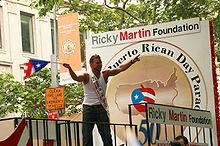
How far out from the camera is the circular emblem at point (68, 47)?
14.4 metres

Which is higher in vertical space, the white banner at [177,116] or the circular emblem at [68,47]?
the circular emblem at [68,47]

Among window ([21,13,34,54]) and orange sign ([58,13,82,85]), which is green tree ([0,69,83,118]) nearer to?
orange sign ([58,13,82,85])

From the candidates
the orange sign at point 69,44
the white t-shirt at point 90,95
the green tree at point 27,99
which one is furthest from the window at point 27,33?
the white t-shirt at point 90,95

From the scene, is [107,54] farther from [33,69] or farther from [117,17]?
[117,17]

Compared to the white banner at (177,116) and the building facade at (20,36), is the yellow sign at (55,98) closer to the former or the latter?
the white banner at (177,116)

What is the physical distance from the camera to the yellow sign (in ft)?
44.5

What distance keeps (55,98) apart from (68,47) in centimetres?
166

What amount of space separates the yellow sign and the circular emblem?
124cm

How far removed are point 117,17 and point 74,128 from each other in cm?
1001

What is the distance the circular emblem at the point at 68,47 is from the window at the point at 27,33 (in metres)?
10.5

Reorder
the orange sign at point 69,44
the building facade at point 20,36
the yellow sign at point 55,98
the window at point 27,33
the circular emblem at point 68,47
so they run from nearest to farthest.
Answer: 1. the yellow sign at point 55,98
2. the orange sign at point 69,44
3. the circular emblem at point 68,47
4. the building facade at point 20,36
5. the window at point 27,33

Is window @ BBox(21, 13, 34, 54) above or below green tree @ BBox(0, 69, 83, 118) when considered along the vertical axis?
above

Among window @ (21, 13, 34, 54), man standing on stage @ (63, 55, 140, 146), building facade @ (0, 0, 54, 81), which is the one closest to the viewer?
man standing on stage @ (63, 55, 140, 146)

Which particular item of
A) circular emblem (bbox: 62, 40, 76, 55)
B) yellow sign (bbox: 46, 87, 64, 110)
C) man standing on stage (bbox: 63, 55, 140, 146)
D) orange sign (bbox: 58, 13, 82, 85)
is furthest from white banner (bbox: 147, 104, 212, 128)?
circular emblem (bbox: 62, 40, 76, 55)
